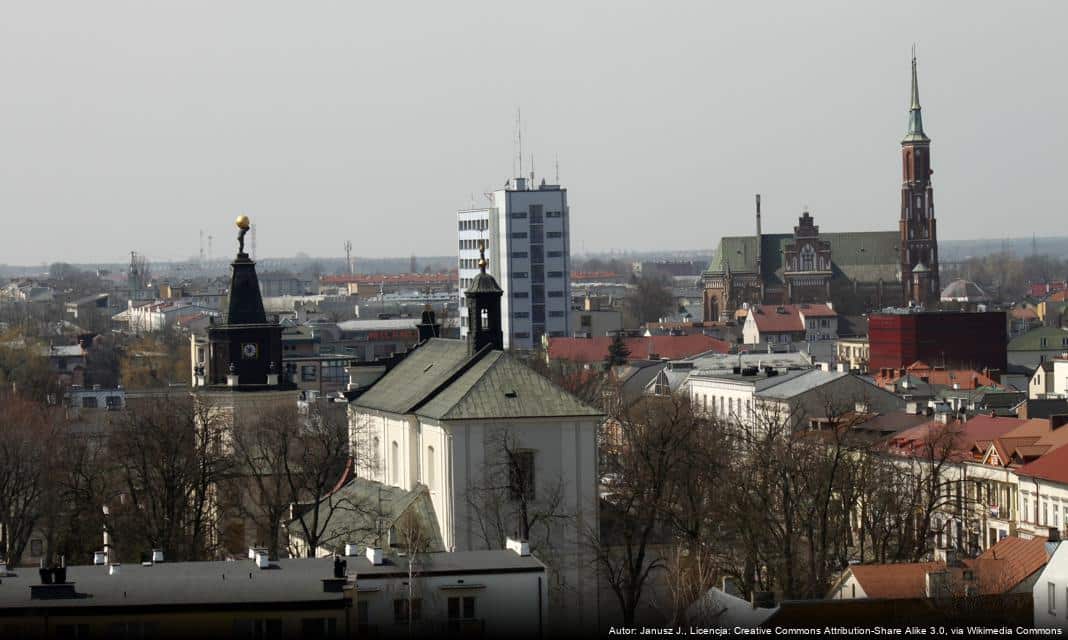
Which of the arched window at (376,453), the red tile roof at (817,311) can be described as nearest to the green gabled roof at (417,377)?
the arched window at (376,453)

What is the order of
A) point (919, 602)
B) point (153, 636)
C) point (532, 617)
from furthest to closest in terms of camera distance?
point (532, 617), point (919, 602), point (153, 636)

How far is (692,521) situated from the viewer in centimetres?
6228

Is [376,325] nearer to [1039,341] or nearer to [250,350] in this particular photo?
[1039,341]

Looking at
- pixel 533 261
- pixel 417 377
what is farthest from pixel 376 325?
pixel 417 377

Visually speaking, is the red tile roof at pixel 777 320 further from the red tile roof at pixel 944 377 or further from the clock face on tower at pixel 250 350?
the clock face on tower at pixel 250 350

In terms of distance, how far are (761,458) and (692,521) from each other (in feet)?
14.4

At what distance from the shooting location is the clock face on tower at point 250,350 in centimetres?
8088

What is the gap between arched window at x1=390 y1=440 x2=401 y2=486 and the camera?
68562mm

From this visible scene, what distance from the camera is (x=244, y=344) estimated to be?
80.8m

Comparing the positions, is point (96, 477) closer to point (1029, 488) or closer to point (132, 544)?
point (132, 544)

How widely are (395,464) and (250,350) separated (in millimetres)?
13415

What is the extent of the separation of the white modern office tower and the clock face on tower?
94.5 m

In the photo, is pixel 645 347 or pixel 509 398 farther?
pixel 645 347

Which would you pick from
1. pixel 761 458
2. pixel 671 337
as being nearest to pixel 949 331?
pixel 671 337
